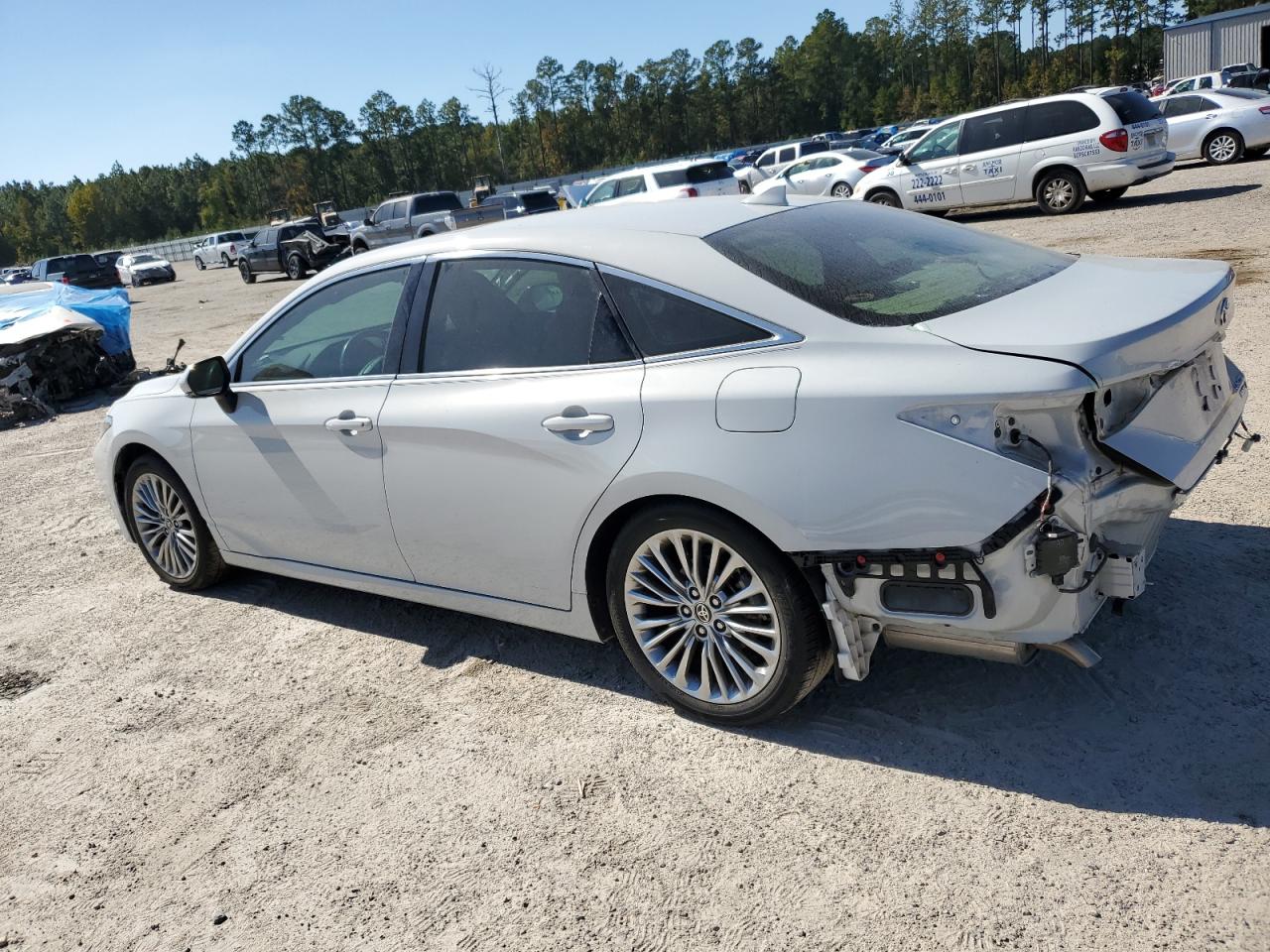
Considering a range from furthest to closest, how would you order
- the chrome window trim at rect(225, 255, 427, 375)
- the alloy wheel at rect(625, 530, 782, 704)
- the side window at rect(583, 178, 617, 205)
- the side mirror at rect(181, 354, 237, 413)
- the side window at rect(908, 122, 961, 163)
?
1. the side window at rect(583, 178, 617, 205)
2. the side window at rect(908, 122, 961, 163)
3. the side mirror at rect(181, 354, 237, 413)
4. the chrome window trim at rect(225, 255, 427, 375)
5. the alloy wheel at rect(625, 530, 782, 704)

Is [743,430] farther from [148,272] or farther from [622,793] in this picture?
[148,272]

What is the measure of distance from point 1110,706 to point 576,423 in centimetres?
188

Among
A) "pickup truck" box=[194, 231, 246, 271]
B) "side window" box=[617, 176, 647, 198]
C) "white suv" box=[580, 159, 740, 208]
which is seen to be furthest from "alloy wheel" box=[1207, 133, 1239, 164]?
"pickup truck" box=[194, 231, 246, 271]

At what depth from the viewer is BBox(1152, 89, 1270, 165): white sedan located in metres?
19.8

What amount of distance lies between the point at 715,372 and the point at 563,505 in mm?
704

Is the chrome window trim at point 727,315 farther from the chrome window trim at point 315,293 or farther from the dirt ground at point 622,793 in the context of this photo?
the dirt ground at point 622,793

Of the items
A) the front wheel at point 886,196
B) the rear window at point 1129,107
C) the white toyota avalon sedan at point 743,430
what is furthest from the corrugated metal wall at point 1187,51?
the white toyota avalon sedan at point 743,430

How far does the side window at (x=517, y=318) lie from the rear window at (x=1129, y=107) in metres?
14.4

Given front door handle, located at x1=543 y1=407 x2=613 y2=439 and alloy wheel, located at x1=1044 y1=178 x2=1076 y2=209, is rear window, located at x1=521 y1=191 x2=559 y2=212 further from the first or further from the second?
front door handle, located at x1=543 y1=407 x2=613 y2=439

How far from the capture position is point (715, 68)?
12425 centimetres

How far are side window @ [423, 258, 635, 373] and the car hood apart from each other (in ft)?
3.63

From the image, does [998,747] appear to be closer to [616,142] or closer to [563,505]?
[563,505]

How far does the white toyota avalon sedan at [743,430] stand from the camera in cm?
265

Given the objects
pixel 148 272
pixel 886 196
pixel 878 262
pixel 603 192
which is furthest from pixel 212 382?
pixel 148 272
